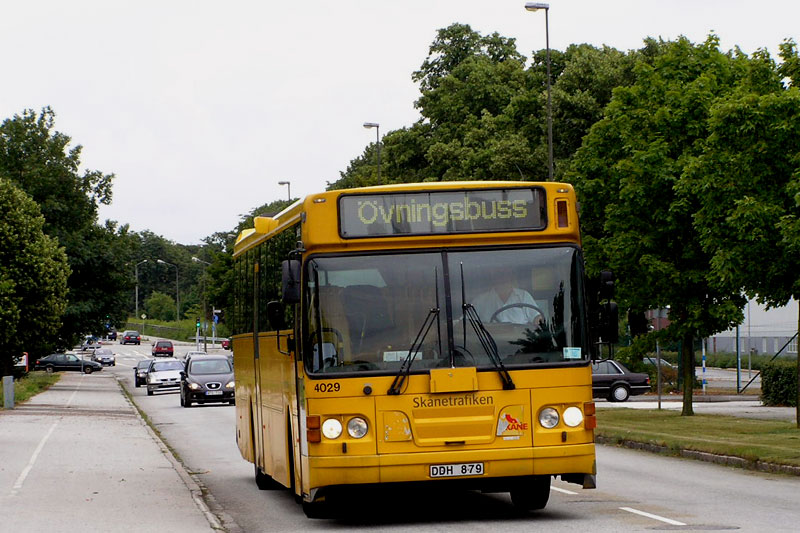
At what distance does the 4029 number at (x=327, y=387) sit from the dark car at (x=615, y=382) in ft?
106

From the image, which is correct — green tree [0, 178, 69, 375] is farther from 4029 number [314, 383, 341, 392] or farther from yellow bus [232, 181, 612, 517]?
4029 number [314, 383, 341, 392]

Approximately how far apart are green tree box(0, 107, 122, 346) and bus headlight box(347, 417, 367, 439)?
5469 cm

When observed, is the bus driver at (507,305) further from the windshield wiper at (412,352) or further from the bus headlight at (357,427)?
the bus headlight at (357,427)

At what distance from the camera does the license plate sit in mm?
11438

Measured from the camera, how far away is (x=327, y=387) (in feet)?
37.6

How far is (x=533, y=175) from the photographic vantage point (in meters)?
52.4

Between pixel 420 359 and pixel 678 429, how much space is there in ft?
50.2

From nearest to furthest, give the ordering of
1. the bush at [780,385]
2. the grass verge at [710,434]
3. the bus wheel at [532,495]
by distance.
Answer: the bus wheel at [532,495] < the grass verge at [710,434] < the bush at [780,385]

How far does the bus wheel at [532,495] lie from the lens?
12531 mm

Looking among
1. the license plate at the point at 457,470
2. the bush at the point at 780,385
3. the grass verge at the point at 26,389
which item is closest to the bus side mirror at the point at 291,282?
the license plate at the point at 457,470

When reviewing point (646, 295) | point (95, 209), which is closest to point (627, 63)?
point (646, 295)

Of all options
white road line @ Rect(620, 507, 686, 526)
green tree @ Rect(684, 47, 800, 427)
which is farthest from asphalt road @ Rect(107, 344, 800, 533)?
green tree @ Rect(684, 47, 800, 427)

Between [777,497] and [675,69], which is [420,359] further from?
[675,69]

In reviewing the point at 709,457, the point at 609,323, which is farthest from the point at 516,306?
the point at 709,457
